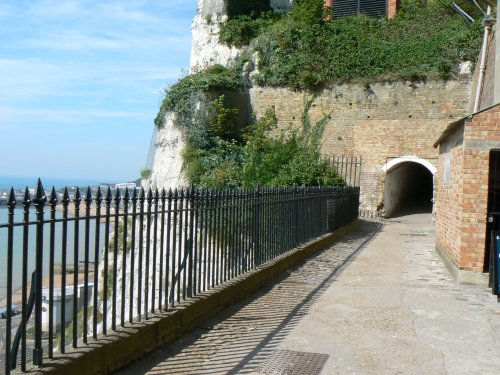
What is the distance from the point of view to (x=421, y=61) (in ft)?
85.7

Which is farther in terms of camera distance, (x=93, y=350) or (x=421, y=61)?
(x=421, y=61)

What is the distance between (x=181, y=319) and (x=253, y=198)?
3296mm

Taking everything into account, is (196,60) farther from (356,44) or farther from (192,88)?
(356,44)

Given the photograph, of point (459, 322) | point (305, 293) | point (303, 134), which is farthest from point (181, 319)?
point (303, 134)

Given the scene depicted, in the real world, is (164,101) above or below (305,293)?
above

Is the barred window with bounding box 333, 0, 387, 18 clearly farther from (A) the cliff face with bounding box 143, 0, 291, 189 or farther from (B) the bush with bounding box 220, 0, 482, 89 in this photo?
(A) the cliff face with bounding box 143, 0, 291, 189

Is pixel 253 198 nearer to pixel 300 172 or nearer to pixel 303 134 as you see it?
pixel 300 172

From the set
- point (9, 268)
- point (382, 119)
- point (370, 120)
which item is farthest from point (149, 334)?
point (382, 119)

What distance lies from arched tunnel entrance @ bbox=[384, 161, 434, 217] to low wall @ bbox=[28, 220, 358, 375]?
17890 millimetres

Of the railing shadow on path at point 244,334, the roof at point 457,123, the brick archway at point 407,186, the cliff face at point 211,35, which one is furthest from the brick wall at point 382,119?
the railing shadow on path at point 244,334

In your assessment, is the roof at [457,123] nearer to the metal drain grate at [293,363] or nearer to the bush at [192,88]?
the metal drain grate at [293,363]

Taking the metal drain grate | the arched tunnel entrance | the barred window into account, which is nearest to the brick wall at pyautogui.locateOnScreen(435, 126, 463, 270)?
the metal drain grate

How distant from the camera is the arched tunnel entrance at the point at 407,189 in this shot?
2615 cm

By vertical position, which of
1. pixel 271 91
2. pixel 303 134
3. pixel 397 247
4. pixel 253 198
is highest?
pixel 271 91
